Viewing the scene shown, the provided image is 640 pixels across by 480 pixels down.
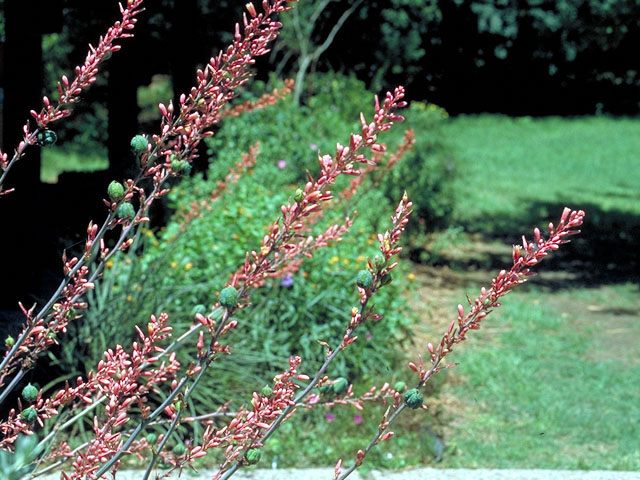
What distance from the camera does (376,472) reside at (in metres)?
3.85

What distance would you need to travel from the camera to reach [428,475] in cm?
370

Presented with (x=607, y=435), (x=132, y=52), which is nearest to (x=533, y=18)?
(x=132, y=52)

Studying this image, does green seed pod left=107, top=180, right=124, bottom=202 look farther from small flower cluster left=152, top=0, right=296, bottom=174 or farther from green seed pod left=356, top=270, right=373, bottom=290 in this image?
green seed pod left=356, top=270, right=373, bottom=290

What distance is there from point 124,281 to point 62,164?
9.87m

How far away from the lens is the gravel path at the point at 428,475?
3527 millimetres

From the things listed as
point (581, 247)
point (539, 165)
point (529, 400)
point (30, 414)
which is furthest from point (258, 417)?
point (539, 165)

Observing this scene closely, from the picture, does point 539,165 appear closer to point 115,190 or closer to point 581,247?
point 581,247

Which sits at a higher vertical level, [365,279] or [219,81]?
[219,81]

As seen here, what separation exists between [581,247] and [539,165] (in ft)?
21.0

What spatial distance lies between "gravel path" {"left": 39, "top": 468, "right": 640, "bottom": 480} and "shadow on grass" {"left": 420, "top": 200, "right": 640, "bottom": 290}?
16.5ft

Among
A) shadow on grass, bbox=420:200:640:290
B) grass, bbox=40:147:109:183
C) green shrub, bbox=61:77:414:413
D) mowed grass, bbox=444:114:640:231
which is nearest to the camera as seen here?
green shrub, bbox=61:77:414:413

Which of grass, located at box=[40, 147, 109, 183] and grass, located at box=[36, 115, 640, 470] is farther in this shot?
grass, located at box=[40, 147, 109, 183]

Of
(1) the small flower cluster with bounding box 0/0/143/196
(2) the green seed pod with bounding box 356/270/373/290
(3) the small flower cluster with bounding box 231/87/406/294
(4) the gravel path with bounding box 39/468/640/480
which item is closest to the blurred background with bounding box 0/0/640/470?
(4) the gravel path with bounding box 39/468/640/480

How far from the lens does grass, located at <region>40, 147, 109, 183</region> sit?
13.5 m
